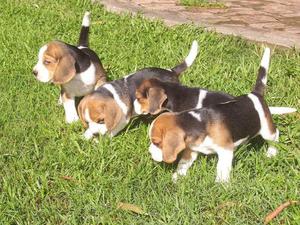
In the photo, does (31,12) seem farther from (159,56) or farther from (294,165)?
(294,165)

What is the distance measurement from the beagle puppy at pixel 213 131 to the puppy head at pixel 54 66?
3.93ft

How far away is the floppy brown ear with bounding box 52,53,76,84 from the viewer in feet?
15.2

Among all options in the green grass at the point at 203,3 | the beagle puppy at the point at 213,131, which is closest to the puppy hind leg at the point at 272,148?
the beagle puppy at the point at 213,131

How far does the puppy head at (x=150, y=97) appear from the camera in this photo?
169 inches

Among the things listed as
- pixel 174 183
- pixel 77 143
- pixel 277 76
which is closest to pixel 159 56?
pixel 277 76

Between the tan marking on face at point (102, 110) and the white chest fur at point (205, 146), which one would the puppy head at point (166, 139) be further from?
the tan marking on face at point (102, 110)

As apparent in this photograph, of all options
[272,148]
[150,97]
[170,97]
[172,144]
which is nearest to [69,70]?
[150,97]

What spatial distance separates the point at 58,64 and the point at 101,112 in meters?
0.57

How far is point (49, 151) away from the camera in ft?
14.2

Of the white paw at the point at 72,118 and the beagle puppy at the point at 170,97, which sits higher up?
the beagle puppy at the point at 170,97

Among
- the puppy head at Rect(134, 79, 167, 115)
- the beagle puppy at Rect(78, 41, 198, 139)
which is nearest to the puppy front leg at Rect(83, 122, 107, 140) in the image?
the beagle puppy at Rect(78, 41, 198, 139)

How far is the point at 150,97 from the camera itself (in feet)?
14.1

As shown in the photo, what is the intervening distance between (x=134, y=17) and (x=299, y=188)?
432 centimetres

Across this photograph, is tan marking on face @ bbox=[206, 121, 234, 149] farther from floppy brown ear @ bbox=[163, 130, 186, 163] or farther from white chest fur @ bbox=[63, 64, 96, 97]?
white chest fur @ bbox=[63, 64, 96, 97]
